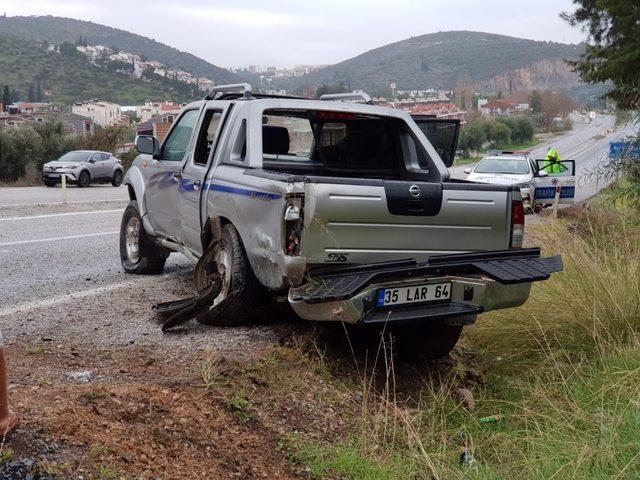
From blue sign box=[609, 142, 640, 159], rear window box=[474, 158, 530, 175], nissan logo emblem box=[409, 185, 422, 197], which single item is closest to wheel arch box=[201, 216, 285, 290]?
nissan logo emblem box=[409, 185, 422, 197]

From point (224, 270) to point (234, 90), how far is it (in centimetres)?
184

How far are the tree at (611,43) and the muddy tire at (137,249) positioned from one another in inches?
280

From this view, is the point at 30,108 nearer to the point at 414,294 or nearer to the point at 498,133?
the point at 498,133

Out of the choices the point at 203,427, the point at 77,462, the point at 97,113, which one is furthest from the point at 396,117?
the point at 97,113

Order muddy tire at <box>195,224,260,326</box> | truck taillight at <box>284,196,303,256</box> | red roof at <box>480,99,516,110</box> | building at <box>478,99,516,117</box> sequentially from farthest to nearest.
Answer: red roof at <box>480,99,516,110</box> → building at <box>478,99,516,117</box> → muddy tire at <box>195,224,260,326</box> → truck taillight at <box>284,196,303,256</box>

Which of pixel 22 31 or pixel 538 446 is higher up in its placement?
pixel 22 31

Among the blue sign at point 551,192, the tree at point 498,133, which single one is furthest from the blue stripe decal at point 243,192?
the tree at point 498,133

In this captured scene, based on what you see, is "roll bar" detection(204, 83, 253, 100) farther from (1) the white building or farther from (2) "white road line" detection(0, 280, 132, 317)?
(1) the white building

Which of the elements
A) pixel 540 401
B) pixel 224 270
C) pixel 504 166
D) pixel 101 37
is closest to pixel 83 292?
pixel 224 270

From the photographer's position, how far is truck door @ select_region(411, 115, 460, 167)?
7.01 meters

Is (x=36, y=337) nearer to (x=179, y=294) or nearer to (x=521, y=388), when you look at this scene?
(x=179, y=294)

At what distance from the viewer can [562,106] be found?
144m

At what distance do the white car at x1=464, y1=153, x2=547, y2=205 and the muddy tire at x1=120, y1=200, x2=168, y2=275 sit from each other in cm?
1499

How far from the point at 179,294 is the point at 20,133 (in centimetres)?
3592
